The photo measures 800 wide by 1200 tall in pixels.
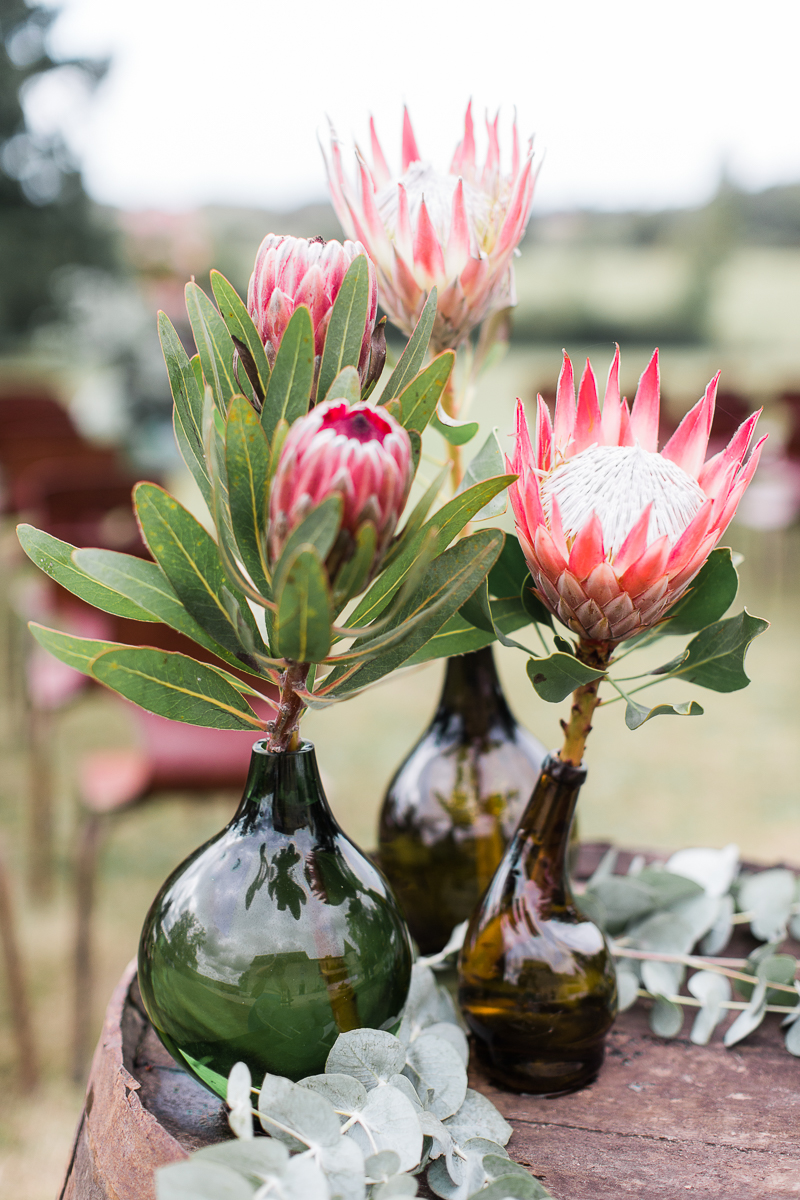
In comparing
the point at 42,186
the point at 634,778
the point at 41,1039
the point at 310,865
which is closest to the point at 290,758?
the point at 310,865

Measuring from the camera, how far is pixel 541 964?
1.65 ft

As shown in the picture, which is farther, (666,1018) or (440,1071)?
(666,1018)

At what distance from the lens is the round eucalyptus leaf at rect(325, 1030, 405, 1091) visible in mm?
437

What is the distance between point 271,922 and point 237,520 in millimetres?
186

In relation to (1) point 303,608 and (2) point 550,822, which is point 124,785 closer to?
(2) point 550,822

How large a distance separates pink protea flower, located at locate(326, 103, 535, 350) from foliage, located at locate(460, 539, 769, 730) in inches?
6.0

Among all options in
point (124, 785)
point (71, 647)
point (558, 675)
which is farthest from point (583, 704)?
point (124, 785)

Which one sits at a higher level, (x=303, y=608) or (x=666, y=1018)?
(x=303, y=608)

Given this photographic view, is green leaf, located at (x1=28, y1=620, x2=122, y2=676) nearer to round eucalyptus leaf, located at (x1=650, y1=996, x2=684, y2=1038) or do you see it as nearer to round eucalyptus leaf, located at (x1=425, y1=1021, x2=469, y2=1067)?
round eucalyptus leaf, located at (x1=425, y1=1021, x2=469, y2=1067)

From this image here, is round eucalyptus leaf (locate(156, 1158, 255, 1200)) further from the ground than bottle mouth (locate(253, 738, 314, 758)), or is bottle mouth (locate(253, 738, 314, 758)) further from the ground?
bottle mouth (locate(253, 738, 314, 758))

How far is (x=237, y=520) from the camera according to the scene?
415 millimetres

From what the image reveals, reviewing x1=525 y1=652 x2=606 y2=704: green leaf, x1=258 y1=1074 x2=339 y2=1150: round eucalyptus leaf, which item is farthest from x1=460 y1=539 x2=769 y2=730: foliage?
x1=258 y1=1074 x2=339 y2=1150: round eucalyptus leaf

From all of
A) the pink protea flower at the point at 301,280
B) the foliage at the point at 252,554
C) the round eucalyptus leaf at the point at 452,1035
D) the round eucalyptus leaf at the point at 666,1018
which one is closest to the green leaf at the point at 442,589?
the foliage at the point at 252,554

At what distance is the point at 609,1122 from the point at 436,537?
0.35 metres
